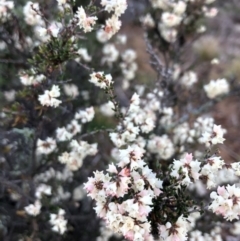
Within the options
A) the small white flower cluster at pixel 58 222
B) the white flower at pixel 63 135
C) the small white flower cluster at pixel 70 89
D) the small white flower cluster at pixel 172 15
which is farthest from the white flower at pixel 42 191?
the small white flower cluster at pixel 172 15

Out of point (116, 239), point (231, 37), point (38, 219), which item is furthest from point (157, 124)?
point (231, 37)

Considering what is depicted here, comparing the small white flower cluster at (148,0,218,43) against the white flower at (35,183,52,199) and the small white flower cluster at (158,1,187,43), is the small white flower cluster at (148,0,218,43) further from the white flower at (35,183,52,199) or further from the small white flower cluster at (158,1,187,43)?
the white flower at (35,183,52,199)

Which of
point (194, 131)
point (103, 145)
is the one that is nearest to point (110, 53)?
point (103, 145)

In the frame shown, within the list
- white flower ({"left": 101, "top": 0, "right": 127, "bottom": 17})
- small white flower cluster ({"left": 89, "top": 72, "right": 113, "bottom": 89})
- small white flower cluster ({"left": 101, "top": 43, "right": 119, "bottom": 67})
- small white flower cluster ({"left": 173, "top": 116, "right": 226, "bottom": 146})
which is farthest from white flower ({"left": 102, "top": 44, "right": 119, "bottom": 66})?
small white flower cluster ({"left": 89, "top": 72, "right": 113, "bottom": 89})

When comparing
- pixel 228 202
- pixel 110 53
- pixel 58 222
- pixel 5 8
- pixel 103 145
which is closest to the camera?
pixel 228 202

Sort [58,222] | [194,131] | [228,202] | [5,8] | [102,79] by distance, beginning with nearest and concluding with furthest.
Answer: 1. [228,202]
2. [102,79]
3. [58,222]
4. [5,8]
5. [194,131]

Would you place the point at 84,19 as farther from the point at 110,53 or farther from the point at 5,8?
the point at 110,53

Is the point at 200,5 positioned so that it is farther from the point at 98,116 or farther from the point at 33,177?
the point at 33,177
